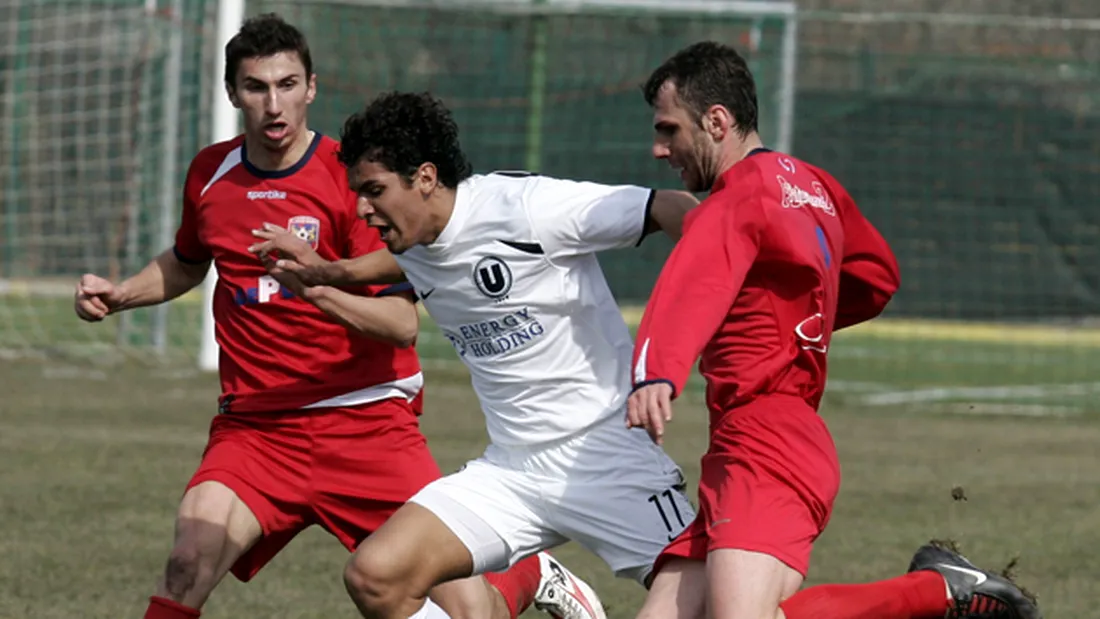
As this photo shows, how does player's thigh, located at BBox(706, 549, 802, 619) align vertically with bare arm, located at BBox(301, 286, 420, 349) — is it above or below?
below

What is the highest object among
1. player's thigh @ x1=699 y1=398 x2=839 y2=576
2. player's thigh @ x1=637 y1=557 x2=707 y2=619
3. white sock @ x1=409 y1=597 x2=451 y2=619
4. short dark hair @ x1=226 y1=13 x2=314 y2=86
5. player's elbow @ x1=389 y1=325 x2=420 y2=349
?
short dark hair @ x1=226 y1=13 x2=314 y2=86

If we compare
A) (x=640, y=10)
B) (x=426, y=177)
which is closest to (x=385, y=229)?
(x=426, y=177)

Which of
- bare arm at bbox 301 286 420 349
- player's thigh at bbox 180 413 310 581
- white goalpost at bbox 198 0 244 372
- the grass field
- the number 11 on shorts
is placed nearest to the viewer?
the number 11 on shorts

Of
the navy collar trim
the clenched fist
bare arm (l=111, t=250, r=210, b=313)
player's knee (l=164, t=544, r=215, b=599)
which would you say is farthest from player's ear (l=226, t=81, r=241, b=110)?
player's knee (l=164, t=544, r=215, b=599)

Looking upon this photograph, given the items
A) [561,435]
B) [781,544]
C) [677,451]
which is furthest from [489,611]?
[677,451]

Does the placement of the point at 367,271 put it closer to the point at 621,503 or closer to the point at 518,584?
the point at 621,503

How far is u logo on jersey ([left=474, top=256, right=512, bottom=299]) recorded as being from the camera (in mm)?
5141

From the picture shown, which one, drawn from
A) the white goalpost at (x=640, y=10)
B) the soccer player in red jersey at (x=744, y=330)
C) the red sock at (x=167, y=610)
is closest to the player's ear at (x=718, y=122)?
the soccer player in red jersey at (x=744, y=330)

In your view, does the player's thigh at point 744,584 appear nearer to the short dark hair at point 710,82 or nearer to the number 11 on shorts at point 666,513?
the number 11 on shorts at point 666,513

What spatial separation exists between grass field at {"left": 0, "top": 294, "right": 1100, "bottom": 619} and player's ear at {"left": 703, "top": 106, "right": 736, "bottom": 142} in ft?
7.99

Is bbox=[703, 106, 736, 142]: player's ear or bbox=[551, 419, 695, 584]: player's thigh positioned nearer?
bbox=[703, 106, 736, 142]: player's ear

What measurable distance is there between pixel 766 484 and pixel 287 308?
72.3 inches

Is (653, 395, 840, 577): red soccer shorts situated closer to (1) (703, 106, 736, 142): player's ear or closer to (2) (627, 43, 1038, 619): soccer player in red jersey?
(2) (627, 43, 1038, 619): soccer player in red jersey

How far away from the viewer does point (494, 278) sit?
5145mm
